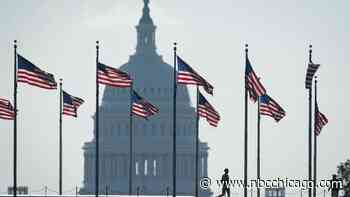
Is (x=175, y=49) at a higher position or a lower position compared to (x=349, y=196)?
higher

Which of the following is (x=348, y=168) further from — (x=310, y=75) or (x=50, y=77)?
(x=50, y=77)

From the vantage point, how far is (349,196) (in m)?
157

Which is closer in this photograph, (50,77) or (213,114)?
(50,77)

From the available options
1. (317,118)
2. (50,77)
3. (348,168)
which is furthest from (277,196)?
(50,77)

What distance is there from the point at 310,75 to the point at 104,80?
13604 mm

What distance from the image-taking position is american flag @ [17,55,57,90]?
448ft

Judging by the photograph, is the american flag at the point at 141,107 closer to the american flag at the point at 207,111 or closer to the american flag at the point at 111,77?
the american flag at the point at 207,111

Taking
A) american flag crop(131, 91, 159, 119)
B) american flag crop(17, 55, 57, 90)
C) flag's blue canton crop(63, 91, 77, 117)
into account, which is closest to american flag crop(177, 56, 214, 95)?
american flag crop(17, 55, 57, 90)

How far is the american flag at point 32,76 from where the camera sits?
13662 centimetres

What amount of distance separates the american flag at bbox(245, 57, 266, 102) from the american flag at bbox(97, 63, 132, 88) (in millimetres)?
8062

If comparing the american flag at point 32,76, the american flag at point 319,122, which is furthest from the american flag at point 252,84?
the american flag at point 32,76

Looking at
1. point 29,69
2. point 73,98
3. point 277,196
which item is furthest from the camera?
point 277,196

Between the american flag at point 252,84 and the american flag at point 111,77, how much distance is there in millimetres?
8062

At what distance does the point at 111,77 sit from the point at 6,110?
27.7ft
